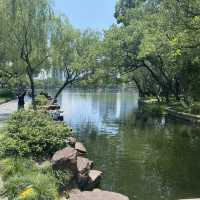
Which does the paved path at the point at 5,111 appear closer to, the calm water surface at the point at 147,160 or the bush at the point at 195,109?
the calm water surface at the point at 147,160

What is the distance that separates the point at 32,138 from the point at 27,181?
3.23 metres

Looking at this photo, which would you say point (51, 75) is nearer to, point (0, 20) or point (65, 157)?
point (0, 20)

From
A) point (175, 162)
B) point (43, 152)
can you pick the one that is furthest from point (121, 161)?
point (43, 152)

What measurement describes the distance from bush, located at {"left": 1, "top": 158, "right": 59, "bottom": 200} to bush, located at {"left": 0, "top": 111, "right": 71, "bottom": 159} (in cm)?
65

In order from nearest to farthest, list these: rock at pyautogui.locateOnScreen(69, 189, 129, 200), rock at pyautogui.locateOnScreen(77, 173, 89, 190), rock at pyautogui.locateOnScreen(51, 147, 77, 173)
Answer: rock at pyautogui.locateOnScreen(69, 189, 129, 200) → rock at pyautogui.locateOnScreen(51, 147, 77, 173) → rock at pyautogui.locateOnScreen(77, 173, 89, 190)

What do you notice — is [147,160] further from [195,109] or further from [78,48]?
[78,48]

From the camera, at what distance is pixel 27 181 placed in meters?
8.24

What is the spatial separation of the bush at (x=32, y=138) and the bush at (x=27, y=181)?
0.65 meters

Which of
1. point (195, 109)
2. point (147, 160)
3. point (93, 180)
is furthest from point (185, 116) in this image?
point (93, 180)

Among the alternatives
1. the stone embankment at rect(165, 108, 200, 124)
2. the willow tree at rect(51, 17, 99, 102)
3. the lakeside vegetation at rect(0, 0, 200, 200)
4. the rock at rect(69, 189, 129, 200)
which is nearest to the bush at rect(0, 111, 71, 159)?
the lakeside vegetation at rect(0, 0, 200, 200)

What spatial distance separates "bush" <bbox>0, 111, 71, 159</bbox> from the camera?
36.4 ft

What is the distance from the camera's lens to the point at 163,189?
461 inches

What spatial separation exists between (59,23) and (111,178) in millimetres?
23959

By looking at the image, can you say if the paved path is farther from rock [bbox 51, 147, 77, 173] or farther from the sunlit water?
rock [bbox 51, 147, 77, 173]
